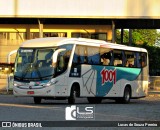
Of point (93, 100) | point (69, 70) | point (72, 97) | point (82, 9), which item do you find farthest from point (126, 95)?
point (82, 9)

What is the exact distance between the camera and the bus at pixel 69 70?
24594mm

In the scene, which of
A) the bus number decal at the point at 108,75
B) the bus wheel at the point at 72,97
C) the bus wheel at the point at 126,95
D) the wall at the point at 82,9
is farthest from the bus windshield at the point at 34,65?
the wall at the point at 82,9

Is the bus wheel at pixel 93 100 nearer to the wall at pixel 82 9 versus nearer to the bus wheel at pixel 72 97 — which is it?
the bus wheel at pixel 72 97

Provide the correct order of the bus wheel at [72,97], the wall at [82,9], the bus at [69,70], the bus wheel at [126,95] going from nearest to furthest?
the bus at [69,70] → the bus wheel at [72,97] → the bus wheel at [126,95] → the wall at [82,9]

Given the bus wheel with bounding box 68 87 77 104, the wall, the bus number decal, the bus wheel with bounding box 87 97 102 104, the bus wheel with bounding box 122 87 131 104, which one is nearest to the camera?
the bus wheel with bounding box 68 87 77 104

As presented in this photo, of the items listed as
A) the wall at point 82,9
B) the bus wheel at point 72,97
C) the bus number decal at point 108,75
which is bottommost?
the bus wheel at point 72,97

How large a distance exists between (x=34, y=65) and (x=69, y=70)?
5.32 feet

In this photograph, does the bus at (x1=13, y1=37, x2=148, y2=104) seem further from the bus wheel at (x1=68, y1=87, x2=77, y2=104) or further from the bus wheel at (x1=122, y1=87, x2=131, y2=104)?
the bus wheel at (x1=122, y1=87, x2=131, y2=104)

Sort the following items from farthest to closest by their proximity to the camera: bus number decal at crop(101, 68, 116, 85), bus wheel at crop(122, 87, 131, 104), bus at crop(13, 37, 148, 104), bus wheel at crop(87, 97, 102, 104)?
1. bus wheel at crop(122, 87, 131, 104)
2. bus wheel at crop(87, 97, 102, 104)
3. bus number decal at crop(101, 68, 116, 85)
4. bus at crop(13, 37, 148, 104)

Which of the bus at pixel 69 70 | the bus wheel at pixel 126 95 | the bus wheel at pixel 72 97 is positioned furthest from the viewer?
the bus wheel at pixel 126 95

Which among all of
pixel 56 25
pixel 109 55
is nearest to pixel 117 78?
pixel 109 55

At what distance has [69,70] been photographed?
2508cm

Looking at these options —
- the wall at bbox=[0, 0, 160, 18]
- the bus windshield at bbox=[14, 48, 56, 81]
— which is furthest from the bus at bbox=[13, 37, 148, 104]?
the wall at bbox=[0, 0, 160, 18]

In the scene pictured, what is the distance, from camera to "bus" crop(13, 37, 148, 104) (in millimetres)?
24594
